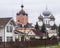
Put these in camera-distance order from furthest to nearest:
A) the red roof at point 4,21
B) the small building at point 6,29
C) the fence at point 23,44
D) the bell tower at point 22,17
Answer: the bell tower at point 22,17 → the small building at point 6,29 → the red roof at point 4,21 → the fence at point 23,44

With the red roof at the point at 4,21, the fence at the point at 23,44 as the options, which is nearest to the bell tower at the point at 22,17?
the fence at the point at 23,44

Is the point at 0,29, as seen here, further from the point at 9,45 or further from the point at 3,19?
the point at 9,45

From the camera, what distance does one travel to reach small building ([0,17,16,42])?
180ft

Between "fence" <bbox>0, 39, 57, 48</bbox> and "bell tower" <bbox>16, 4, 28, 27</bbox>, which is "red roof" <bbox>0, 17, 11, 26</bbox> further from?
"bell tower" <bbox>16, 4, 28, 27</bbox>

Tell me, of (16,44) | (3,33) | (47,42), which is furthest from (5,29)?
(16,44)

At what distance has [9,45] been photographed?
38.0 meters

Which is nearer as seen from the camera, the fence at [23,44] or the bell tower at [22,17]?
the fence at [23,44]

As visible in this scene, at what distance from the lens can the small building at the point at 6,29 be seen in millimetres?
54900

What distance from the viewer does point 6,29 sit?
183 feet

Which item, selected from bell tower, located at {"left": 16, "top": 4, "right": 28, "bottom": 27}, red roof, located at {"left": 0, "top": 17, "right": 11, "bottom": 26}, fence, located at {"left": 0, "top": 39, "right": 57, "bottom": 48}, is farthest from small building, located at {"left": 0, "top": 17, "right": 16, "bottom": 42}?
bell tower, located at {"left": 16, "top": 4, "right": 28, "bottom": 27}

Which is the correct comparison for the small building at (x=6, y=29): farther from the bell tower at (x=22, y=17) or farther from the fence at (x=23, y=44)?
the bell tower at (x=22, y=17)

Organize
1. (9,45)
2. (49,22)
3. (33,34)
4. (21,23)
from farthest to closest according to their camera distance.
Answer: (49,22) < (21,23) < (33,34) < (9,45)

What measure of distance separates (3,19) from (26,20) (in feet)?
207

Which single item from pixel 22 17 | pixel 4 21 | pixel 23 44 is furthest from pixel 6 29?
pixel 22 17
